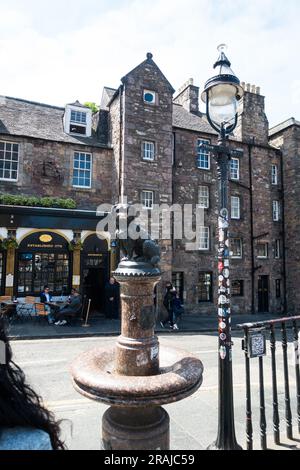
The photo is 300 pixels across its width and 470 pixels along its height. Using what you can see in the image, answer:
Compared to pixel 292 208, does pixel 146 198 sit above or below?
below

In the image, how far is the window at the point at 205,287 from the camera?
68.4 feet

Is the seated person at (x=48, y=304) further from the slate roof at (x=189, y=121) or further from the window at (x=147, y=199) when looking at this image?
the slate roof at (x=189, y=121)

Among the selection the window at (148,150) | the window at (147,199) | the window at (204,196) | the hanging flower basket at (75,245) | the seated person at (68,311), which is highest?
the window at (148,150)

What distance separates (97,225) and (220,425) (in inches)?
563

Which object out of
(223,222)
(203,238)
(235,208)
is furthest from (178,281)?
(223,222)

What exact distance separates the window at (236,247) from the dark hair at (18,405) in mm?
21794

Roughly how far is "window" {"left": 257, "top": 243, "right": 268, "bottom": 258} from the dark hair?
2360cm

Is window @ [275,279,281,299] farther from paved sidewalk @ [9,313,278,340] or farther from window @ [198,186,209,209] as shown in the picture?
window @ [198,186,209,209]

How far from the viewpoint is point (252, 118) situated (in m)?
24.3

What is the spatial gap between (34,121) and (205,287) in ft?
50.2

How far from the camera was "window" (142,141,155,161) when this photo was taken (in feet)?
59.7

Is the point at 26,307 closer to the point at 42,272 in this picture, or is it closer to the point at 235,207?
the point at 42,272

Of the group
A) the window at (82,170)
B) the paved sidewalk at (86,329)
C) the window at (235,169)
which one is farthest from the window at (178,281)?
the window at (235,169)

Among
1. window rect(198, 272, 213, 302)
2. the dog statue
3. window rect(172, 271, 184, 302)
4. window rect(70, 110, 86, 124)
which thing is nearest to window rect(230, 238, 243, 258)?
window rect(198, 272, 213, 302)
